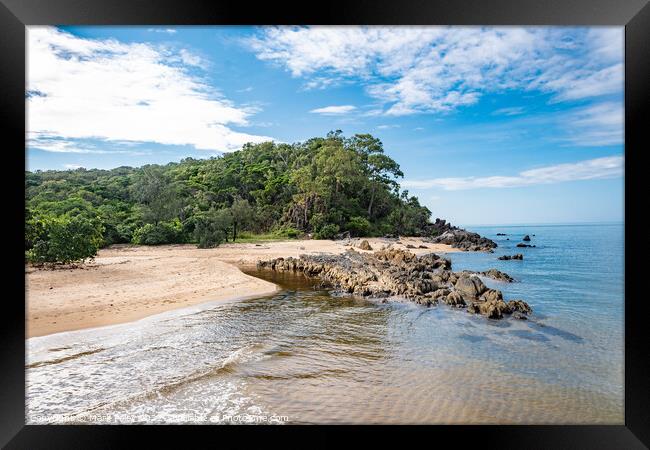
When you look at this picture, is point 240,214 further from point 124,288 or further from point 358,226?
point 124,288

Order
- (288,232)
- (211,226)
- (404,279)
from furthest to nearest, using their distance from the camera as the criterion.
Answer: (288,232), (211,226), (404,279)

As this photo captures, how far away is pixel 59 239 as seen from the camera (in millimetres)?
6078

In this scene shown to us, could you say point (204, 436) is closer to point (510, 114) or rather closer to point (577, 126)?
point (510, 114)

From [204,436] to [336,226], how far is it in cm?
1252

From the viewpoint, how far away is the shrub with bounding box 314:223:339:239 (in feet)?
46.1

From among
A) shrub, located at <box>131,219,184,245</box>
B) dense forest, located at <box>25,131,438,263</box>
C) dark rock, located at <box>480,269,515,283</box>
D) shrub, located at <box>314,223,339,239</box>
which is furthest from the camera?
shrub, located at <box>314,223,339,239</box>

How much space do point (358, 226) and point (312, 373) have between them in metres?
12.5

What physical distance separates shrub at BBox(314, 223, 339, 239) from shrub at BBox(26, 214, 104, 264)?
8.56 metres

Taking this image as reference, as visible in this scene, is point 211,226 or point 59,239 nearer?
point 59,239

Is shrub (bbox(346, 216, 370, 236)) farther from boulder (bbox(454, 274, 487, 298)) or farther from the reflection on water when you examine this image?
the reflection on water

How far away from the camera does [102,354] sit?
3.05 metres

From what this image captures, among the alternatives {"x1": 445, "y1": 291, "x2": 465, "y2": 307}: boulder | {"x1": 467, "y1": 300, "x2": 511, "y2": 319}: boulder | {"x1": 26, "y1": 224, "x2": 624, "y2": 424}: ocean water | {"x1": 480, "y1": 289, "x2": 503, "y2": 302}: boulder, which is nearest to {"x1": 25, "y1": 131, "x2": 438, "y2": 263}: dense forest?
{"x1": 26, "y1": 224, "x2": 624, "y2": 424}: ocean water

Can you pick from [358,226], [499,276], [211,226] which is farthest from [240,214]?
[499,276]
